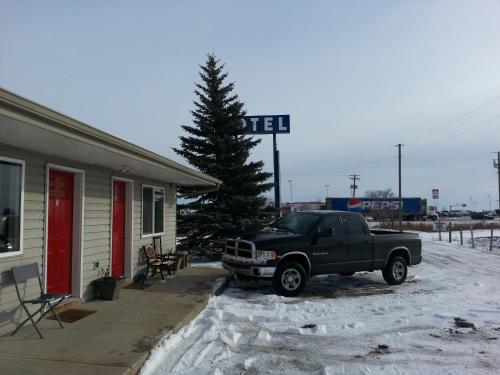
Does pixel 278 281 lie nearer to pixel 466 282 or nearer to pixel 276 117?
pixel 466 282

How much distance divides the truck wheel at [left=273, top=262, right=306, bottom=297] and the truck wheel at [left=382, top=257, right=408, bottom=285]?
2735 millimetres

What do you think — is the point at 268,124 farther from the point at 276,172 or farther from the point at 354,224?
the point at 354,224

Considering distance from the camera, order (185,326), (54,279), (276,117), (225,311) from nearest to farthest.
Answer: (185,326), (54,279), (225,311), (276,117)

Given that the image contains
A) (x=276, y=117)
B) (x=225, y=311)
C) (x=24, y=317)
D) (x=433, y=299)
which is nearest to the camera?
(x=24, y=317)

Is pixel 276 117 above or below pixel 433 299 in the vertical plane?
above

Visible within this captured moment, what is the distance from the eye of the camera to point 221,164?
17.4m

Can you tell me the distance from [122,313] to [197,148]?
11.0 metres

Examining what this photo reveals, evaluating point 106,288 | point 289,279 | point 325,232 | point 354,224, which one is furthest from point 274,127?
point 106,288

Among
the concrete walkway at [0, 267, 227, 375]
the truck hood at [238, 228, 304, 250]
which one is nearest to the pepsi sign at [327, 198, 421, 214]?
the truck hood at [238, 228, 304, 250]

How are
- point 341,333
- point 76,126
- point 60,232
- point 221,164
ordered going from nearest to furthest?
point 76,126
point 341,333
point 60,232
point 221,164

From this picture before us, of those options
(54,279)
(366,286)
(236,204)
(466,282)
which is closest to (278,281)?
(366,286)

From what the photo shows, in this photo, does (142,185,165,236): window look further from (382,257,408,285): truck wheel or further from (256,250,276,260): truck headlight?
(382,257,408,285): truck wheel

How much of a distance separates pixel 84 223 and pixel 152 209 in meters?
3.69

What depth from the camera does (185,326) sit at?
23.2 feet
